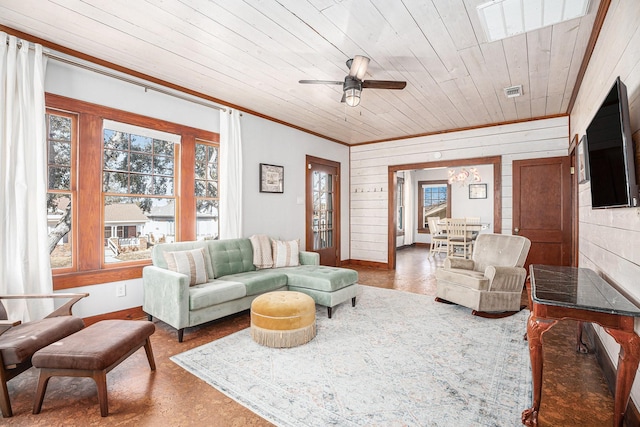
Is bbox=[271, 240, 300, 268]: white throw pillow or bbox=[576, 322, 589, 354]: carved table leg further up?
bbox=[271, 240, 300, 268]: white throw pillow

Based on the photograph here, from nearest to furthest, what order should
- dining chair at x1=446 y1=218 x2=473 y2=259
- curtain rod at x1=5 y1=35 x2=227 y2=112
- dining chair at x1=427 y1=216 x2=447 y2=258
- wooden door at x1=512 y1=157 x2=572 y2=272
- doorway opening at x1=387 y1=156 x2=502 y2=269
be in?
curtain rod at x1=5 y1=35 x2=227 y2=112 → wooden door at x1=512 y1=157 x2=572 y2=272 → doorway opening at x1=387 y1=156 x2=502 y2=269 → dining chair at x1=446 y1=218 x2=473 y2=259 → dining chair at x1=427 y1=216 x2=447 y2=258

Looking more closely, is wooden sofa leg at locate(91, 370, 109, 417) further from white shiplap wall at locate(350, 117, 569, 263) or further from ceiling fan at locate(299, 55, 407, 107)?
white shiplap wall at locate(350, 117, 569, 263)

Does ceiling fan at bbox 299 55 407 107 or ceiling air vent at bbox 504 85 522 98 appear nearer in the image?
ceiling fan at bbox 299 55 407 107

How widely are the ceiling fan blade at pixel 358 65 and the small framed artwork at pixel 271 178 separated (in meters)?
2.35

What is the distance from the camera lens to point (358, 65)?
2.90 metres

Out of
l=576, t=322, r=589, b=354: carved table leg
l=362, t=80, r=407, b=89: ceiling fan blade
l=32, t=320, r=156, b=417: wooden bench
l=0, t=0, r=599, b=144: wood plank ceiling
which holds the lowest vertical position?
l=576, t=322, r=589, b=354: carved table leg

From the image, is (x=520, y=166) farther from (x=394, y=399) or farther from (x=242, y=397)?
(x=242, y=397)

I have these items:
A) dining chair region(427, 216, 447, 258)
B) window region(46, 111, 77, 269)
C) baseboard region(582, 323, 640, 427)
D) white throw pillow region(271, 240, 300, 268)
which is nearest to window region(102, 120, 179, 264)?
window region(46, 111, 77, 269)

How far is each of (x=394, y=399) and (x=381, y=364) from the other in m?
0.45

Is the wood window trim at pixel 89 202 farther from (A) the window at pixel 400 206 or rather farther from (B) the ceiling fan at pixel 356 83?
(A) the window at pixel 400 206

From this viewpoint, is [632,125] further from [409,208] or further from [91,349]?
[409,208]

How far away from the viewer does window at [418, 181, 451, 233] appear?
10.2 m

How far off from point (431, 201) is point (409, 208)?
845 millimetres

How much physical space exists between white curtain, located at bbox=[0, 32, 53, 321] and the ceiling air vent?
16.0ft
